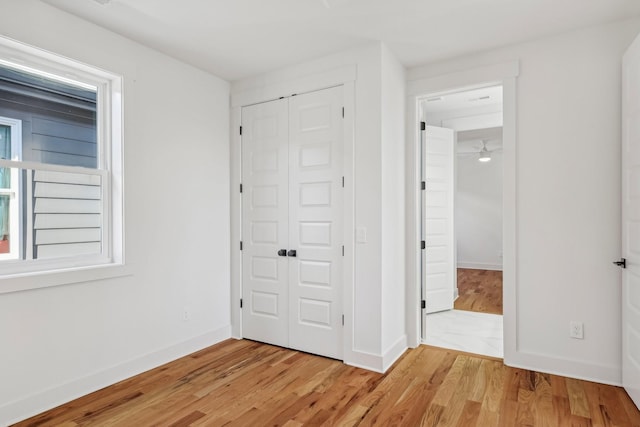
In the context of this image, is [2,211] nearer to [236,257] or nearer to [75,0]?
[75,0]

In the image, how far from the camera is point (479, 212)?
27.1ft

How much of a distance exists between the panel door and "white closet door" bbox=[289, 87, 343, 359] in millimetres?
1977

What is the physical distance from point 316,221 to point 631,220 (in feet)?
7.34

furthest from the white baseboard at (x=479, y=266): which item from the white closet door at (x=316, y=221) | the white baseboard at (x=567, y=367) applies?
the white closet door at (x=316, y=221)

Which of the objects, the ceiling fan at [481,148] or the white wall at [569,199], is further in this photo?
the ceiling fan at [481,148]

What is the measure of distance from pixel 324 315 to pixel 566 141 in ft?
7.77

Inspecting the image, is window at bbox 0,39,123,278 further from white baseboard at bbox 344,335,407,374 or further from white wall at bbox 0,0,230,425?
white baseboard at bbox 344,335,407,374

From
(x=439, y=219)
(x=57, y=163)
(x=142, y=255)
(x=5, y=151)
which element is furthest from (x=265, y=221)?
(x=439, y=219)

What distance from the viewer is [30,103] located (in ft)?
8.02

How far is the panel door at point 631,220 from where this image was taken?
7.49ft

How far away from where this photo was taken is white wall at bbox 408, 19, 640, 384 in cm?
264

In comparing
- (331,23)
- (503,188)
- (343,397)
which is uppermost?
(331,23)

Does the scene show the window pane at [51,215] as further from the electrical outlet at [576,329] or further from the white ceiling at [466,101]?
the electrical outlet at [576,329]

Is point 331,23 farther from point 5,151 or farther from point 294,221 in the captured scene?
point 5,151
